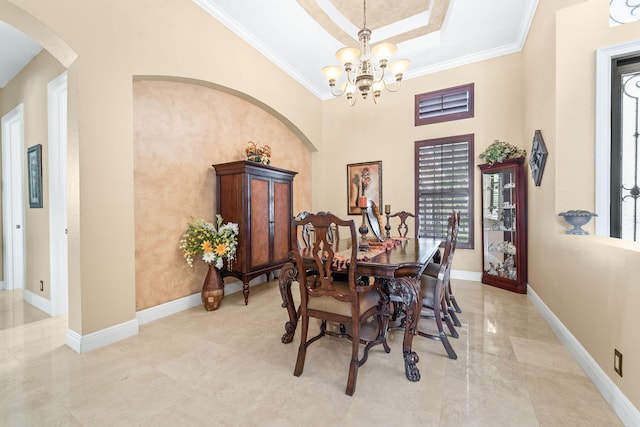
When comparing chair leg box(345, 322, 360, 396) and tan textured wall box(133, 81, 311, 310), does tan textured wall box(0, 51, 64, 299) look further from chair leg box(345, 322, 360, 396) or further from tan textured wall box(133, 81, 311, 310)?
chair leg box(345, 322, 360, 396)

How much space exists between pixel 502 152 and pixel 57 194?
18.5 ft

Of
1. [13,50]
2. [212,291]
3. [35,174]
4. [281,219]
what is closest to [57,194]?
[35,174]

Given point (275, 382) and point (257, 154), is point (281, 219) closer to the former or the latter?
→ point (257, 154)

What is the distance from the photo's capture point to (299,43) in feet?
13.3

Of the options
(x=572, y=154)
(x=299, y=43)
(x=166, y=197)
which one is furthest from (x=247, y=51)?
(x=572, y=154)

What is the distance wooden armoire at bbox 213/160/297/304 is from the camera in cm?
329

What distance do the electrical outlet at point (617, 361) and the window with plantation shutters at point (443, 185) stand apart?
9.10ft

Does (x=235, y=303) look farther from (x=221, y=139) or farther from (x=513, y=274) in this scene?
(x=513, y=274)

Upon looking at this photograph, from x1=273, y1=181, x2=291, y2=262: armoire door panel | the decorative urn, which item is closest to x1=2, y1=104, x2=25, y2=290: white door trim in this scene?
x1=273, y1=181, x2=291, y2=262: armoire door panel

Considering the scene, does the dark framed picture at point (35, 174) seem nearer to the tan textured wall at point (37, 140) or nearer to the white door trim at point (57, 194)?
the tan textured wall at point (37, 140)

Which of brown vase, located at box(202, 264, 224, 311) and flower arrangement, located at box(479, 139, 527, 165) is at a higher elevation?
flower arrangement, located at box(479, 139, 527, 165)

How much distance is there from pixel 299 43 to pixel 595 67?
3498 mm

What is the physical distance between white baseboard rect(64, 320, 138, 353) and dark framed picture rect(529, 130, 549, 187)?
4.44 m

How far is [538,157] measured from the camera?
116 inches
